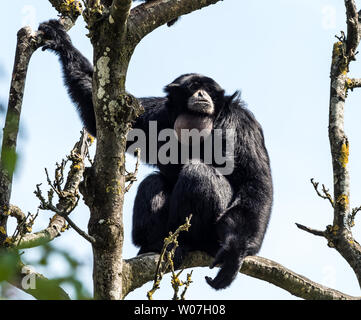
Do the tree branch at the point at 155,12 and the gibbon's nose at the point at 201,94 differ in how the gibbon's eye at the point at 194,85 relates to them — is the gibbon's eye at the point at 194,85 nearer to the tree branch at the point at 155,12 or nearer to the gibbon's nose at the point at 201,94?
the gibbon's nose at the point at 201,94

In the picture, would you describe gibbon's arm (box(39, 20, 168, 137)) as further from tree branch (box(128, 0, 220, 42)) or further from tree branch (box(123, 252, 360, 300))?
tree branch (box(123, 252, 360, 300))

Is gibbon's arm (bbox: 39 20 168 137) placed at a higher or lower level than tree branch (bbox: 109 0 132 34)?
higher

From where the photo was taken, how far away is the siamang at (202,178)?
8797 mm

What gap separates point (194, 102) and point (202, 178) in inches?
73.5

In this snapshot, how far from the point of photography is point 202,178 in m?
9.03

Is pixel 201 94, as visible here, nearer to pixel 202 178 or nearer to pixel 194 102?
pixel 194 102

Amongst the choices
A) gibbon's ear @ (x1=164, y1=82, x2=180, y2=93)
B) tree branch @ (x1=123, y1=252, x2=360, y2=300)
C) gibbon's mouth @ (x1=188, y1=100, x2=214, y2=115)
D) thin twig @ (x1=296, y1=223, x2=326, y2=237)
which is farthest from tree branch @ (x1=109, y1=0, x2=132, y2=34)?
gibbon's ear @ (x1=164, y1=82, x2=180, y2=93)

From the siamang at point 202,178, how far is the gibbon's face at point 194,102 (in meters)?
0.02

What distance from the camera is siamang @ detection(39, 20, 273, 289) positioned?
880cm

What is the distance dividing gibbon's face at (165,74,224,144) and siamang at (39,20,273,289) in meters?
0.02

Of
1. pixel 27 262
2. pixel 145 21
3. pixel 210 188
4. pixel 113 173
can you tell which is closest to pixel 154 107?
pixel 210 188

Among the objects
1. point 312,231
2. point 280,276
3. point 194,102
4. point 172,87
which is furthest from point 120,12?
point 172,87
